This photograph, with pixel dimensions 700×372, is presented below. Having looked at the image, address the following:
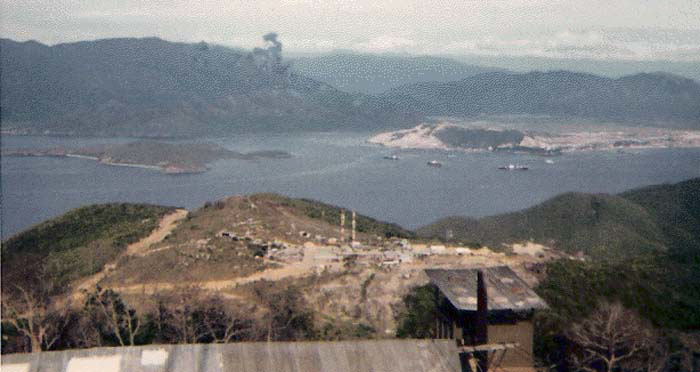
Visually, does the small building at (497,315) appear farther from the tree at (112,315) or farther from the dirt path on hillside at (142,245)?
the dirt path on hillside at (142,245)

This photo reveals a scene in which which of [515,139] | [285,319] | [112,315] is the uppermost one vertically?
[112,315]

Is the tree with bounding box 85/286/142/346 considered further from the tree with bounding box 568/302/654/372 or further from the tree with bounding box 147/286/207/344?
the tree with bounding box 568/302/654/372

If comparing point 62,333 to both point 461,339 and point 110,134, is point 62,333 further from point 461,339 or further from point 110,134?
point 110,134

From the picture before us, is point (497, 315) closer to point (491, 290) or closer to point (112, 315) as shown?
point (491, 290)

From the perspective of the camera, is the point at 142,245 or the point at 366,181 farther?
the point at 366,181

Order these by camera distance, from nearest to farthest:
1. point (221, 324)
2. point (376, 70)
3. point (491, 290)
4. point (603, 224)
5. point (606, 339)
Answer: point (491, 290), point (606, 339), point (221, 324), point (603, 224), point (376, 70)

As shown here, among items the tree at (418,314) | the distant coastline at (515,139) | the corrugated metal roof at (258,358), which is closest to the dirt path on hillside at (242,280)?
the tree at (418,314)

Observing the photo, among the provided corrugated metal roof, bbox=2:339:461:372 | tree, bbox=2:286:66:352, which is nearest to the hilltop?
tree, bbox=2:286:66:352

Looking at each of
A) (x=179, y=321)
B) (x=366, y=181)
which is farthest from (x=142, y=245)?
(x=366, y=181)
